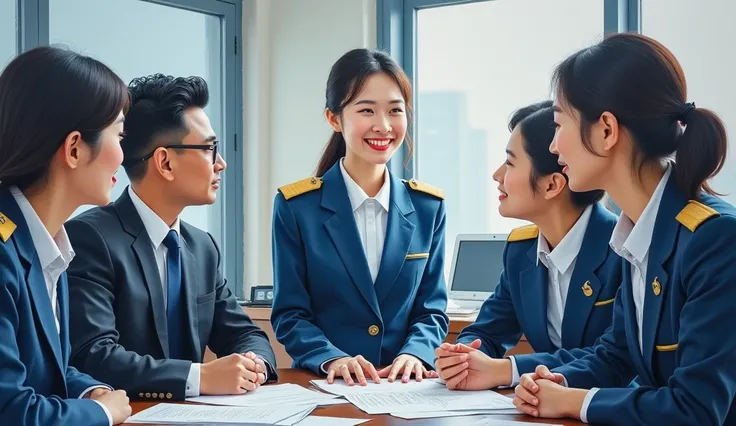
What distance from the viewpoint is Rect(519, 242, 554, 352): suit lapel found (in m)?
2.21

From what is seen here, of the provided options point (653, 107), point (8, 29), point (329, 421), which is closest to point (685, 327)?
point (653, 107)

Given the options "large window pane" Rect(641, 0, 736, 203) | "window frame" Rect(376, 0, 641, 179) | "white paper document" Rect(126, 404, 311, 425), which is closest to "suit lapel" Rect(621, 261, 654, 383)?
"white paper document" Rect(126, 404, 311, 425)

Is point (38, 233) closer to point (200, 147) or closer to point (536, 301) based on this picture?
point (200, 147)

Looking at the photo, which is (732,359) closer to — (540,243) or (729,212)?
(729,212)

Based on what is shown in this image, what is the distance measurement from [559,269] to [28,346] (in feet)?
3.95

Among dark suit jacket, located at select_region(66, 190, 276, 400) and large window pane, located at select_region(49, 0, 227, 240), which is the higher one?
large window pane, located at select_region(49, 0, 227, 240)

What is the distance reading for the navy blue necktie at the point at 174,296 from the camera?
216cm

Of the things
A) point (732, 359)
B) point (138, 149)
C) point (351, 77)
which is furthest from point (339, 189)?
point (732, 359)

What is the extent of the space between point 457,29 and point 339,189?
2.27 meters

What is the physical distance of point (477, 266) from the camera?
3994mm

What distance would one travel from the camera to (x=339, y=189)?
2488mm

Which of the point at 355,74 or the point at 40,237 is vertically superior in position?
the point at 355,74

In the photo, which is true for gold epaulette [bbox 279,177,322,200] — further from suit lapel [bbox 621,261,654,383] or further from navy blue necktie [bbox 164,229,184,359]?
suit lapel [bbox 621,261,654,383]

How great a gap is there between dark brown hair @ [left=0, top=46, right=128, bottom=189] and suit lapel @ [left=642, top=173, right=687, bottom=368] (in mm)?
1057
